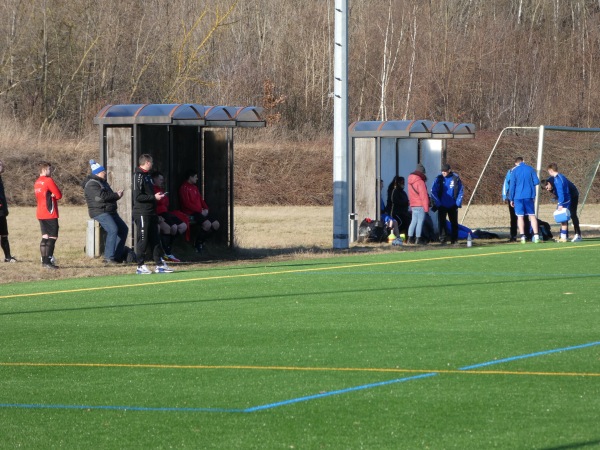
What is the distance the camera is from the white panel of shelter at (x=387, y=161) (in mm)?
27516

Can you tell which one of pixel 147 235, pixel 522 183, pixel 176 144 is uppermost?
pixel 176 144

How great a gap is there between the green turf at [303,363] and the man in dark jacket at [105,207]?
11.1ft

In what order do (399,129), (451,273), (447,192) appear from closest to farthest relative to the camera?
1. (451,273)
2. (447,192)
3. (399,129)

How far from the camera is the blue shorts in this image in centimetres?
2544

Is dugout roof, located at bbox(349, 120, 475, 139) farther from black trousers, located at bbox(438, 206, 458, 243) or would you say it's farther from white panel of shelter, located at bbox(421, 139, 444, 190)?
black trousers, located at bbox(438, 206, 458, 243)

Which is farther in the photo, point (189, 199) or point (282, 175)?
point (282, 175)

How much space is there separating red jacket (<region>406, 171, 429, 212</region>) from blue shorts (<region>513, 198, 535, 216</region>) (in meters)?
1.86

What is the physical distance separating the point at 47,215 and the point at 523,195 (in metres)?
10.1

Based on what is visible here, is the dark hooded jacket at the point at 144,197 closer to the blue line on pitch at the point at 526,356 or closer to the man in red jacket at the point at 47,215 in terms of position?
the man in red jacket at the point at 47,215

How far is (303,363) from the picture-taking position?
32.5 ft

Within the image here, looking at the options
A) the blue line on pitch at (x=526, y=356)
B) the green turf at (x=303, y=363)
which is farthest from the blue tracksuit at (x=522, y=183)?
the blue line on pitch at (x=526, y=356)

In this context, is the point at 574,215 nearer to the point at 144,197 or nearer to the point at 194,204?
the point at 194,204

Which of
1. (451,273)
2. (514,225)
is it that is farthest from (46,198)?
(514,225)

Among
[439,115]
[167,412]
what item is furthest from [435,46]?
[167,412]
